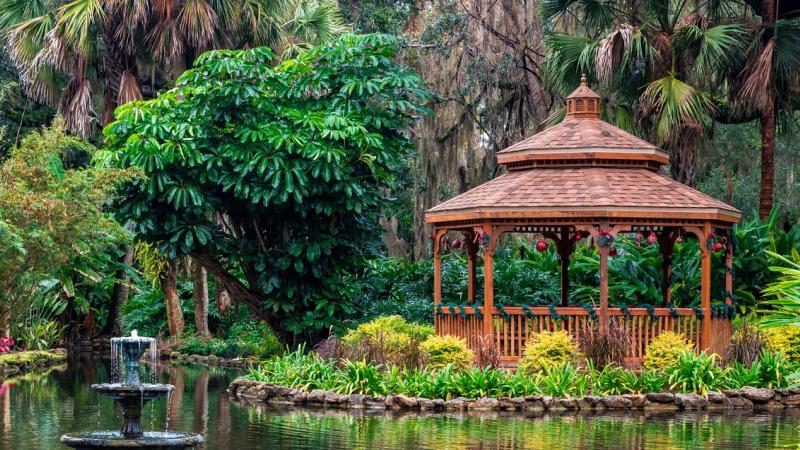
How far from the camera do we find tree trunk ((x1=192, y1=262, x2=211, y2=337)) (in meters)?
30.9

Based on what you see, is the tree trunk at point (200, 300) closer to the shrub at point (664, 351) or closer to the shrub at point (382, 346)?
the shrub at point (382, 346)

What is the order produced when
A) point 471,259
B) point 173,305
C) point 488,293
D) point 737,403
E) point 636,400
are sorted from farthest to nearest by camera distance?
point 173,305
point 471,259
point 488,293
point 737,403
point 636,400

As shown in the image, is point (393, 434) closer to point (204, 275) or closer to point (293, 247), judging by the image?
point (293, 247)

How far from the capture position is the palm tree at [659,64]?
23.6m

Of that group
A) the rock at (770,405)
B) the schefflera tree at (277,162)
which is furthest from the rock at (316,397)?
the rock at (770,405)

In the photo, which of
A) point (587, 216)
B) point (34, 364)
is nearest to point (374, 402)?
point (587, 216)

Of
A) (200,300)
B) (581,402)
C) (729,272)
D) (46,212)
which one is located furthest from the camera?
(200,300)

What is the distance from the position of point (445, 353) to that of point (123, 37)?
13.9m

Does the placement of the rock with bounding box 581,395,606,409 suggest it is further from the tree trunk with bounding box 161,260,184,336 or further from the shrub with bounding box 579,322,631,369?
the tree trunk with bounding box 161,260,184,336

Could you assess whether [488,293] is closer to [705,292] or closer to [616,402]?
[616,402]

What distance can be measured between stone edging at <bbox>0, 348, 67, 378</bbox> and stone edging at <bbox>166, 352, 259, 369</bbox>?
98.3 inches

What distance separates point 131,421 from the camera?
13.9m

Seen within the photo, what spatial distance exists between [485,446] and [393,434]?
5.24 ft

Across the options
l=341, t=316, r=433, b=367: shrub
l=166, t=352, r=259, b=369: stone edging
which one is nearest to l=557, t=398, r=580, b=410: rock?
l=341, t=316, r=433, b=367: shrub
